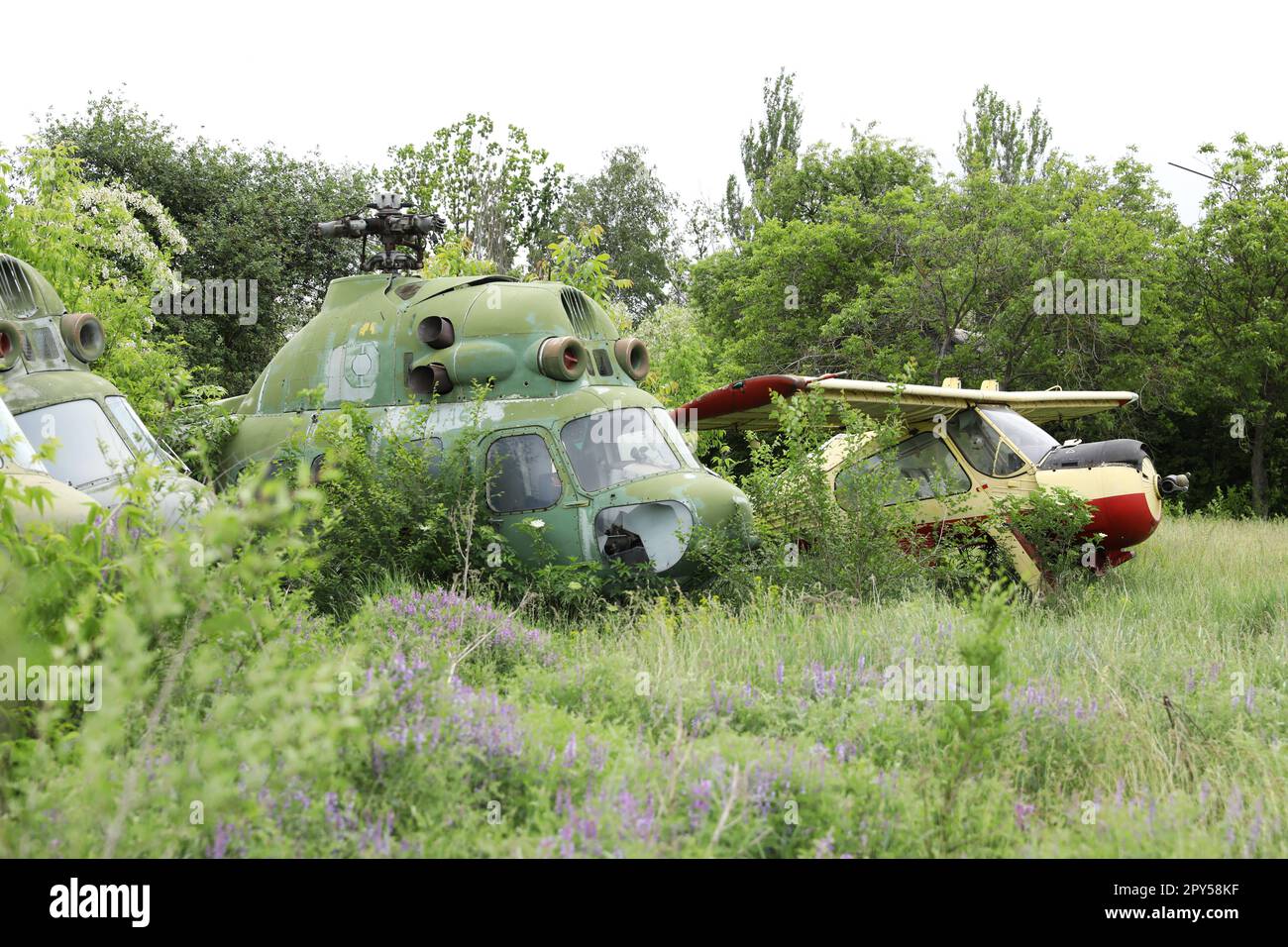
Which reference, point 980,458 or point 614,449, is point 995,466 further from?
point 614,449

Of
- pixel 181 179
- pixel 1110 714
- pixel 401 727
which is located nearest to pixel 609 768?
pixel 401 727

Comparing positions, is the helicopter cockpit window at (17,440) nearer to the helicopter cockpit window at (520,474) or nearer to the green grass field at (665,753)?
the green grass field at (665,753)

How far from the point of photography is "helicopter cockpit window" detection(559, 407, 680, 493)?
9.50 meters

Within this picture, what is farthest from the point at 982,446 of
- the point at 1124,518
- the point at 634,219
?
the point at 634,219

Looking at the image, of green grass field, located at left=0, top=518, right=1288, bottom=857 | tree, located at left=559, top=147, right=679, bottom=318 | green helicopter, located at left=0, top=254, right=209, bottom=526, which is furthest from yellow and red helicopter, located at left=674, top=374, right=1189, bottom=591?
tree, located at left=559, top=147, right=679, bottom=318

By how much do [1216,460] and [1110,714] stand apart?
25862 mm

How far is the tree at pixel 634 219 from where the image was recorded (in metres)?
53.0

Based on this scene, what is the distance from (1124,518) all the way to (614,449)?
6372 millimetres

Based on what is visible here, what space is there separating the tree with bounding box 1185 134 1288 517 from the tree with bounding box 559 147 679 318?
29911 mm

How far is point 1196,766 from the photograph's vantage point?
5.34 metres

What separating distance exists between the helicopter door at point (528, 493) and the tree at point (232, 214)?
23.9 m

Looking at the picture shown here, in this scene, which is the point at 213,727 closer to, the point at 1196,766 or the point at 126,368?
the point at 1196,766

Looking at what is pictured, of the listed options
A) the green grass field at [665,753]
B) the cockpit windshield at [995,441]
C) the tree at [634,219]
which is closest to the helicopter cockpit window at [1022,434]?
the cockpit windshield at [995,441]

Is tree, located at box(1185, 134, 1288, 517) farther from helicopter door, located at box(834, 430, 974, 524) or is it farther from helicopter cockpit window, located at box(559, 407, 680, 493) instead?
helicopter cockpit window, located at box(559, 407, 680, 493)
